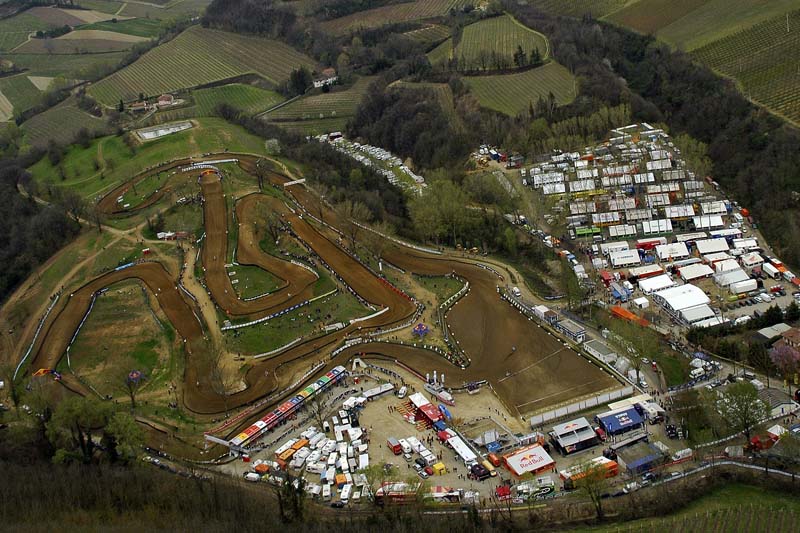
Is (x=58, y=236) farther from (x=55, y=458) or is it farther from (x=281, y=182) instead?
(x=55, y=458)

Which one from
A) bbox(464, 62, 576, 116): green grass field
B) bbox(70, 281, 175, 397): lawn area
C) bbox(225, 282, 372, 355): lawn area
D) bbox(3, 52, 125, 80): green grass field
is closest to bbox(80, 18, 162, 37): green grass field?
bbox(3, 52, 125, 80): green grass field

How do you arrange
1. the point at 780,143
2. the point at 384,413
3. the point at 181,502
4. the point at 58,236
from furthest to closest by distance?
1. the point at 780,143
2. the point at 58,236
3. the point at 384,413
4. the point at 181,502

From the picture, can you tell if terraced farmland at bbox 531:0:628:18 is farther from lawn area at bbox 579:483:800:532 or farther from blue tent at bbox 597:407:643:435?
lawn area at bbox 579:483:800:532

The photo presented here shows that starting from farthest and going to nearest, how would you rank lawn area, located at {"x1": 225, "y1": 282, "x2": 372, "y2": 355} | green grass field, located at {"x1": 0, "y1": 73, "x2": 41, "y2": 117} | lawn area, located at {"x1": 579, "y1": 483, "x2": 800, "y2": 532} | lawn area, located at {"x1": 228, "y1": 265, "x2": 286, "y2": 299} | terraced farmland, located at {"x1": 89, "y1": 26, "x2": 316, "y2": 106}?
green grass field, located at {"x1": 0, "y1": 73, "x2": 41, "y2": 117}
terraced farmland, located at {"x1": 89, "y1": 26, "x2": 316, "y2": 106}
lawn area, located at {"x1": 228, "y1": 265, "x2": 286, "y2": 299}
lawn area, located at {"x1": 225, "y1": 282, "x2": 372, "y2": 355}
lawn area, located at {"x1": 579, "y1": 483, "x2": 800, "y2": 532}

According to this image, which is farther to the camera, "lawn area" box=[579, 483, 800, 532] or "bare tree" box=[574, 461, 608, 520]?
"bare tree" box=[574, 461, 608, 520]

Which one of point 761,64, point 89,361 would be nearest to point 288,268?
point 89,361

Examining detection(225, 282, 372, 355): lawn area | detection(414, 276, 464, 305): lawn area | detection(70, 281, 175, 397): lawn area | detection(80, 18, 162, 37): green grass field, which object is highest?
detection(80, 18, 162, 37): green grass field
